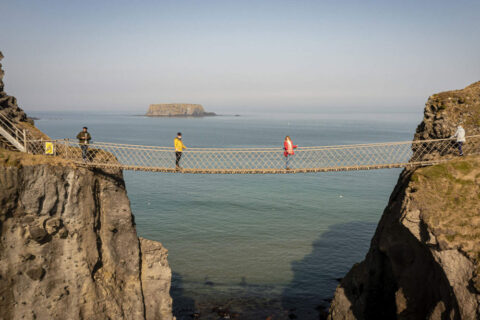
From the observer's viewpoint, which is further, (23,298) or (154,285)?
(154,285)

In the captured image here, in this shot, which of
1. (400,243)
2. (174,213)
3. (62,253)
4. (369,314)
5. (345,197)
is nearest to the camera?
(62,253)

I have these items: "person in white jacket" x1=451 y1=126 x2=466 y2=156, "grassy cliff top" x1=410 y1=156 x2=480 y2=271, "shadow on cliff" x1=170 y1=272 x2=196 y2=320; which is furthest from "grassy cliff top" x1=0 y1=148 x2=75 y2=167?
"person in white jacket" x1=451 y1=126 x2=466 y2=156

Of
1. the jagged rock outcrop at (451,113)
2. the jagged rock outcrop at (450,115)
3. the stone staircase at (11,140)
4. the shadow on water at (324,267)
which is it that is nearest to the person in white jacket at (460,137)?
the jagged rock outcrop at (450,115)

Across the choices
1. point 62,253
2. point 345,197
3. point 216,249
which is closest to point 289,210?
point 345,197

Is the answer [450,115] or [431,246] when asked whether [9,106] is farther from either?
[450,115]

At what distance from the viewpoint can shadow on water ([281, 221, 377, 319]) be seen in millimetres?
Result: 26141

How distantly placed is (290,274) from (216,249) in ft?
24.7

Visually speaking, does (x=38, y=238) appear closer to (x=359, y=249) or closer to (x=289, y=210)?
(x=359, y=249)

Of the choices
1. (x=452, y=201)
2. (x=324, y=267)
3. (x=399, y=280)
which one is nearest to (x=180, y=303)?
(x=324, y=267)

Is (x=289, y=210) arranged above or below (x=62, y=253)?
below

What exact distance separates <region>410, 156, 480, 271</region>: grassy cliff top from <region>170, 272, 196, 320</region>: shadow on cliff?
54.9 ft

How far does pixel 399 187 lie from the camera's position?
2025 centimetres

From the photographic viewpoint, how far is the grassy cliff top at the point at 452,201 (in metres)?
14.6

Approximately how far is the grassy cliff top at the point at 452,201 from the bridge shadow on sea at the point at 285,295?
12465 millimetres
